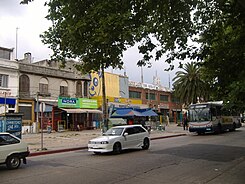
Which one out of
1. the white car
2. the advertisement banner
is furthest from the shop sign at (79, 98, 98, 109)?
the white car

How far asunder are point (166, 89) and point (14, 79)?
137ft

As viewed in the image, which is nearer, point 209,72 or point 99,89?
point 209,72

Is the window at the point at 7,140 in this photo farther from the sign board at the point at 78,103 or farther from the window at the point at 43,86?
the window at the point at 43,86

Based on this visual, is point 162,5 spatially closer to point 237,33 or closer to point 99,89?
point 237,33

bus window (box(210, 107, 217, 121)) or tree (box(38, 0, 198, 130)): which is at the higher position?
tree (box(38, 0, 198, 130))

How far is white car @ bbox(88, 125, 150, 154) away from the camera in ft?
49.1

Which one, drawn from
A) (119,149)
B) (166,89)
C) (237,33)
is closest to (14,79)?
(119,149)

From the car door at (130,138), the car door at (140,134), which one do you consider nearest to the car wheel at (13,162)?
the car door at (130,138)

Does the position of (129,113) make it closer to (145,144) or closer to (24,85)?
(24,85)

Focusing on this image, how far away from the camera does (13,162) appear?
37.4 feet

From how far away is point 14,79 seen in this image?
34.1 meters

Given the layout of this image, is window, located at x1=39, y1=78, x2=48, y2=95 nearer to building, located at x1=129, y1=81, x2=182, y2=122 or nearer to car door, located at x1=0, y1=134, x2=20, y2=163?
building, located at x1=129, y1=81, x2=182, y2=122

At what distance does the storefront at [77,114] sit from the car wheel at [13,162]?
81.4ft

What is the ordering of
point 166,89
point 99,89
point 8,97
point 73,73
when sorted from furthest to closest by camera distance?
point 166,89 → point 99,89 → point 73,73 → point 8,97
